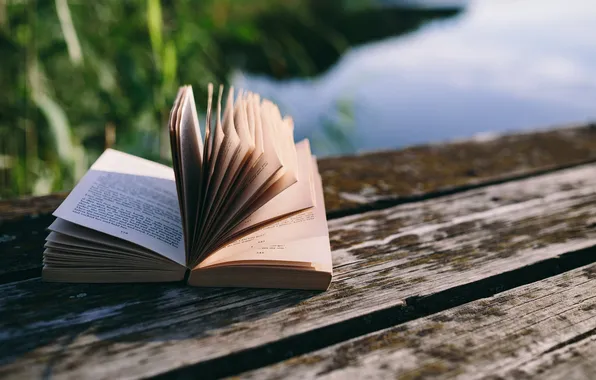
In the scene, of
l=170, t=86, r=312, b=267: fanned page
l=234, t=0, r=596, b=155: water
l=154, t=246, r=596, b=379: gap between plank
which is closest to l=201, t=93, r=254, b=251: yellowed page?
l=170, t=86, r=312, b=267: fanned page

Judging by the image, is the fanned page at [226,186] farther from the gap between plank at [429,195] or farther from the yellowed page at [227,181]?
the gap between plank at [429,195]

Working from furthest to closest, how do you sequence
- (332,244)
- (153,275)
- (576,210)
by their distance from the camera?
(576,210), (332,244), (153,275)

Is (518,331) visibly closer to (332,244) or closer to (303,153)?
(332,244)

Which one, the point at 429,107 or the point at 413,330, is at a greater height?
the point at 429,107

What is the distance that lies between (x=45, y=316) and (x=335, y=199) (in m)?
0.62

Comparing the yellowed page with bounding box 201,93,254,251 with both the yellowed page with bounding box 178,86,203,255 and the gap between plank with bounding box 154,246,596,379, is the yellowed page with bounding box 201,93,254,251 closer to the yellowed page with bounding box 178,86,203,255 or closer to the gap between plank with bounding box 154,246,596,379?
the yellowed page with bounding box 178,86,203,255

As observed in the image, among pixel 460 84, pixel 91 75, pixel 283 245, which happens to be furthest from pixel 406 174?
pixel 460 84

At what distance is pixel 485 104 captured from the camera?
201 inches

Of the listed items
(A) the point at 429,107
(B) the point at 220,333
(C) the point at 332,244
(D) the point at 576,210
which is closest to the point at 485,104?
(A) the point at 429,107

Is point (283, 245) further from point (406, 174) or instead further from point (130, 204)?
point (406, 174)

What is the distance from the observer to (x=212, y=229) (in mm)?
740

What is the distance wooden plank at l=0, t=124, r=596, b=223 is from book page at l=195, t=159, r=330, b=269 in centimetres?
26

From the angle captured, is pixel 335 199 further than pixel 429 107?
No

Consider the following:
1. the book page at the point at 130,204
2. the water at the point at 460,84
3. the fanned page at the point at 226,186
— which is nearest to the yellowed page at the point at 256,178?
the fanned page at the point at 226,186
